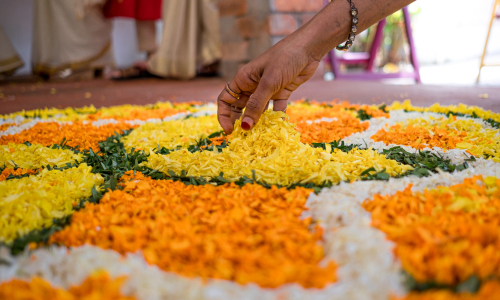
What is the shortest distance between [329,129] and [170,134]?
0.68m

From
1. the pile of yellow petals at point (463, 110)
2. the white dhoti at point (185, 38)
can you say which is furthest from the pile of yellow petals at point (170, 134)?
the white dhoti at point (185, 38)

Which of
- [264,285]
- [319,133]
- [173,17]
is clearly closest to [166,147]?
[319,133]

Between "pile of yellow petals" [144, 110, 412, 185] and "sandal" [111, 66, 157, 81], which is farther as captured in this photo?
"sandal" [111, 66, 157, 81]

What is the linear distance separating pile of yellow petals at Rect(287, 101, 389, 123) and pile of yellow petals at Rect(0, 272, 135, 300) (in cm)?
117

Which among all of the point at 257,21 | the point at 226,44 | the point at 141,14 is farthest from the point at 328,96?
the point at 141,14

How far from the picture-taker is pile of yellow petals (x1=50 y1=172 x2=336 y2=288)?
545mm

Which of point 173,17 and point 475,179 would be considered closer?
point 475,179

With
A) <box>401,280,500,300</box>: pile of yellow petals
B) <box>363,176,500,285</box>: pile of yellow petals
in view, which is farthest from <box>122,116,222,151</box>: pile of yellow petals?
<box>401,280,500,300</box>: pile of yellow petals

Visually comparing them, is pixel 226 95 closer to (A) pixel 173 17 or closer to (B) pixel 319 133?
(B) pixel 319 133

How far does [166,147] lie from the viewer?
129cm

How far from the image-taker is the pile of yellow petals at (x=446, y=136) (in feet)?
3.60

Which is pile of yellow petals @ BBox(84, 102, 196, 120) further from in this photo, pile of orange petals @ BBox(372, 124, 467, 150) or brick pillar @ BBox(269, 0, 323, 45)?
brick pillar @ BBox(269, 0, 323, 45)

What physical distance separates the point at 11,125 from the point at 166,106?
0.86 m

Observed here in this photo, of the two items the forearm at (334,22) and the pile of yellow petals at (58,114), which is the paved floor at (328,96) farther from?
the forearm at (334,22)
